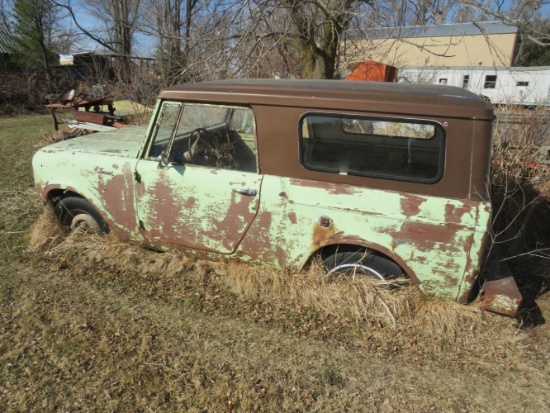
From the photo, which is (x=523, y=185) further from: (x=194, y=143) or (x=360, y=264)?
(x=194, y=143)

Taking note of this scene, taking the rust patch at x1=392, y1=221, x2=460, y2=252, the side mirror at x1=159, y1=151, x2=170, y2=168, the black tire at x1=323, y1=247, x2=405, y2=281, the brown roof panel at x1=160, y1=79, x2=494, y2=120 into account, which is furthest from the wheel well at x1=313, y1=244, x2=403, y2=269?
the side mirror at x1=159, y1=151, x2=170, y2=168

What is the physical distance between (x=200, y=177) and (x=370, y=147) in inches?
51.2

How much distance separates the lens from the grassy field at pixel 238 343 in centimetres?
225

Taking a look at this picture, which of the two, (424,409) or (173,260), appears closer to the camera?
(424,409)

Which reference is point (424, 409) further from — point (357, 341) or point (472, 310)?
point (472, 310)

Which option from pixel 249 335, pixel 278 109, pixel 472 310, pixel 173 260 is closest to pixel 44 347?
pixel 173 260

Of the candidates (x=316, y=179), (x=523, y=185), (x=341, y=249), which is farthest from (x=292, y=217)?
(x=523, y=185)

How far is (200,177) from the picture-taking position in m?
2.99

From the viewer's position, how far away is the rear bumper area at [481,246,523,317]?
2568 millimetres

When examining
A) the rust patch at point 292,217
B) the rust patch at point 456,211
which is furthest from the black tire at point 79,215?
the rust patch at point 456,211

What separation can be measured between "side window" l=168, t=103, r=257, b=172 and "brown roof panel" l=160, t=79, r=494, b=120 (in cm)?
14

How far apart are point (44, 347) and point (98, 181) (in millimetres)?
1392

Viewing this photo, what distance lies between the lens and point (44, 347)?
2.60 meters

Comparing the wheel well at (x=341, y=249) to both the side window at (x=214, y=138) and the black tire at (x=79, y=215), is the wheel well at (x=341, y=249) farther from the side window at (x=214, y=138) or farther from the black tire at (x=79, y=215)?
the black tire at (x=79, y=215)
